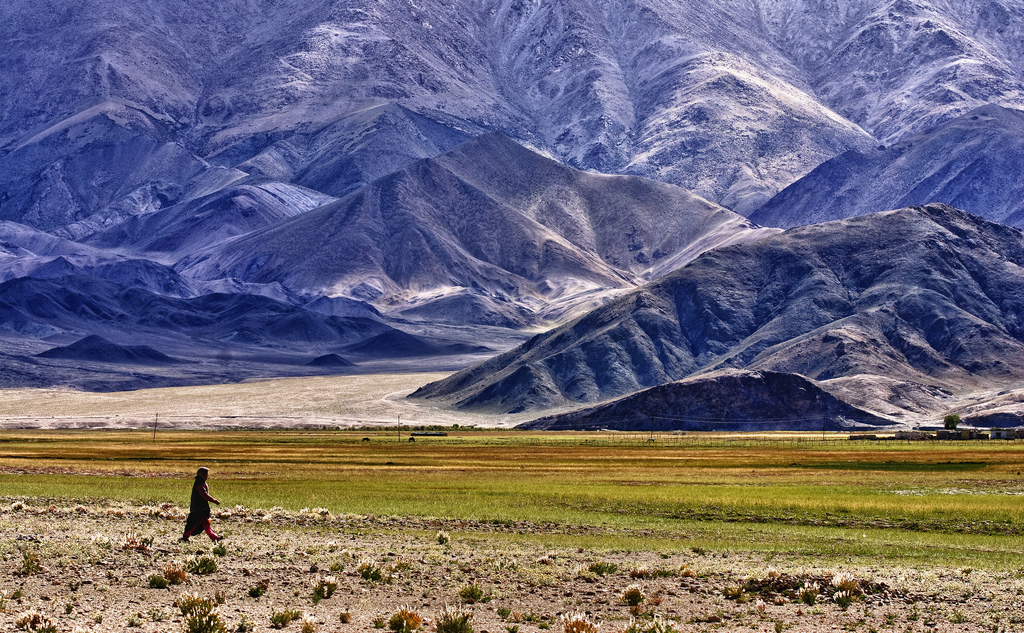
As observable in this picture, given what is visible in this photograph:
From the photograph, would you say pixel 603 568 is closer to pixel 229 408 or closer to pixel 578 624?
pixel 578 624

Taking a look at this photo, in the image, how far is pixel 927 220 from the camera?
19188 cm

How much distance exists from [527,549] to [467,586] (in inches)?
229

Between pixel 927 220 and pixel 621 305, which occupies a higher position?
pixel 927 220

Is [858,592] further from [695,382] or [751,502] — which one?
[695,382]

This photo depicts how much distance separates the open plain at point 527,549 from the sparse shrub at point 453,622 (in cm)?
29

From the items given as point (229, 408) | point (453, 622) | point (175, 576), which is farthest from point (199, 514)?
point (229, 408)

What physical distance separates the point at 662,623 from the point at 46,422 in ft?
446

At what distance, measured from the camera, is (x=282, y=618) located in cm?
1978

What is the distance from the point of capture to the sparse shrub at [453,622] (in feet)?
64.5

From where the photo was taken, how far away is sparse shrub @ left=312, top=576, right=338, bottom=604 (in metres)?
21.8

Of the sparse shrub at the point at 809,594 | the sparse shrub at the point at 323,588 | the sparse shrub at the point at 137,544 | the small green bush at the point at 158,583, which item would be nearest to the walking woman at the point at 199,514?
the sparse shrub at the point at 137,544

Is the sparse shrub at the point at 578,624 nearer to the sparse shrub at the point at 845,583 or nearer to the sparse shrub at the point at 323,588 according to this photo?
the sparse shrub at the point at 323,588

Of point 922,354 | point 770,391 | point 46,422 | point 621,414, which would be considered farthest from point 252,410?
point 922,354

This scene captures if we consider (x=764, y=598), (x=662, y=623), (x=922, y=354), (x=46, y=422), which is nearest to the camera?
(x=662, y=623)
